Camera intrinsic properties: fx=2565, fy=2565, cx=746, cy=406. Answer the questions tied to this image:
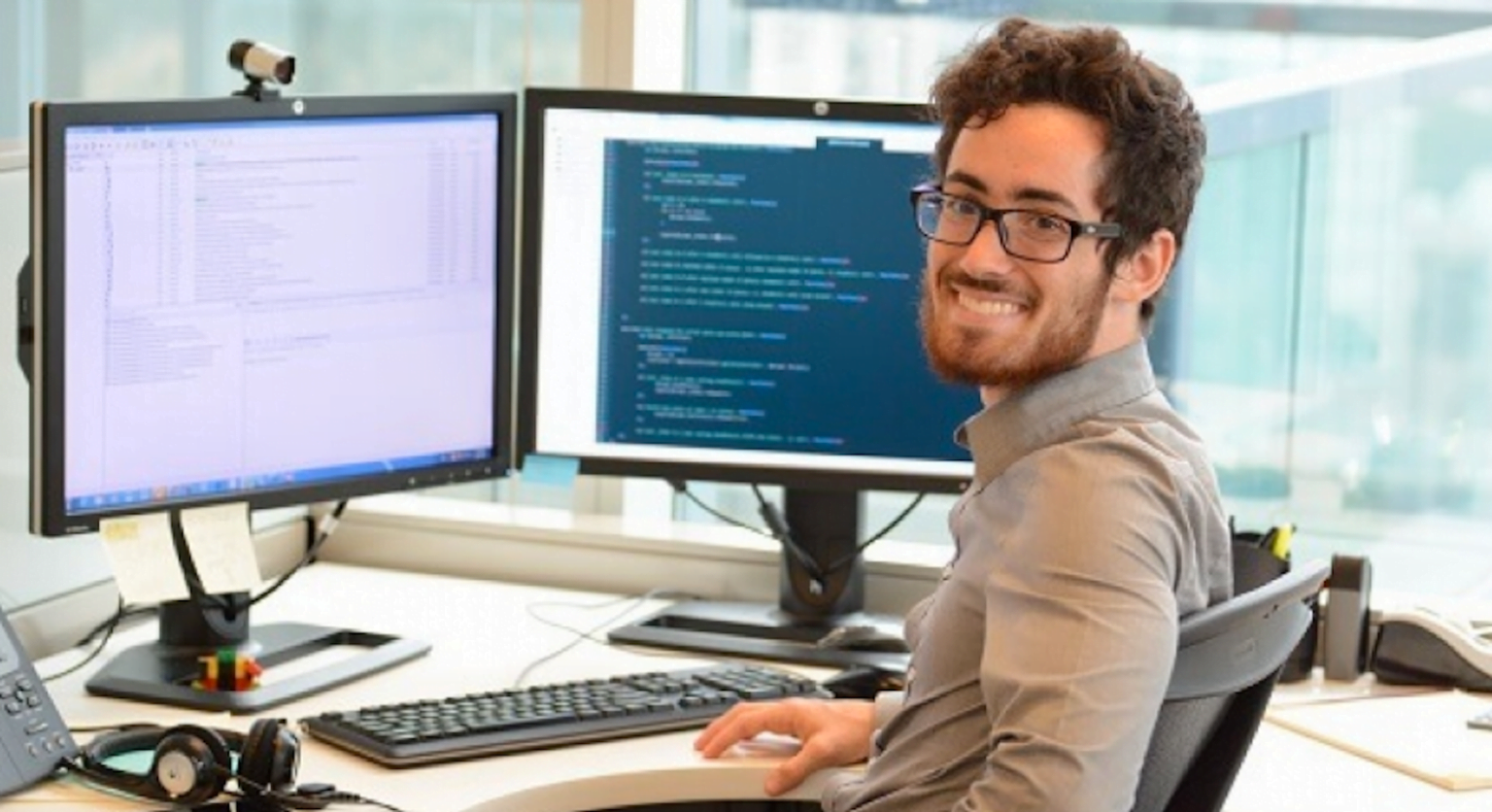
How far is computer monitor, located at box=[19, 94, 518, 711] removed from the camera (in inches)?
92.6

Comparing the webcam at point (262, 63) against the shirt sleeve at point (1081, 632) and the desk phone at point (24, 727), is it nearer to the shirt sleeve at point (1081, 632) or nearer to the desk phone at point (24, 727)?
the desk phone at point (24, 727)

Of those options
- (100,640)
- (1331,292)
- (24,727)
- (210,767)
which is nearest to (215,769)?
(210,767)

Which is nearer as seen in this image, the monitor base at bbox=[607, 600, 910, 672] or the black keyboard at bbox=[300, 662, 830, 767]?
the black keyboard at bbox=[300, 662, 830, 767]

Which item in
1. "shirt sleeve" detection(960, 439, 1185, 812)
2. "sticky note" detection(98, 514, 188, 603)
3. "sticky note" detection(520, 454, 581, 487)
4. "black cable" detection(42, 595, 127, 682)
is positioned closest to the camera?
"shirt sleeve" detection(960, 439, 1185, 812)

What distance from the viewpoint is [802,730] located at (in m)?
2.31

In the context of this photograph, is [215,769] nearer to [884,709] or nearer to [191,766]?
[191,766]

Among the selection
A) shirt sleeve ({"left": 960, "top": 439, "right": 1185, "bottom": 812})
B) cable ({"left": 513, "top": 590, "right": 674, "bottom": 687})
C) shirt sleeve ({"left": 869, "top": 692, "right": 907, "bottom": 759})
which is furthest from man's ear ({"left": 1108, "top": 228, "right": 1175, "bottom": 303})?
cable ({"left": 513, "top": 590, "right": 674, "bottom": 687})

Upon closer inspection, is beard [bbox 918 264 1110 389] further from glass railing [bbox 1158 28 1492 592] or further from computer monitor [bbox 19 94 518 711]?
glass railing [bbox 1158 28 1492 592]

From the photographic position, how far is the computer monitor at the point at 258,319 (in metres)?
2.35

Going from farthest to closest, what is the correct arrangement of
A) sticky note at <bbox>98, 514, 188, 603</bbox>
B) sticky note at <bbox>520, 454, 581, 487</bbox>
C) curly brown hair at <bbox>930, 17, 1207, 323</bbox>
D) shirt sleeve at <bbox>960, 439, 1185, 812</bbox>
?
sticky note at <bbox>520, 454, 581, 487</bbox> < sticky note at <bbox>98, 514, 188, 603</bbox> < curly brown hair at <bbox>930, 17, 1207, 323</bbox> < shirt sleeve at <bbox>960, 439, 1185, 812</bbox>

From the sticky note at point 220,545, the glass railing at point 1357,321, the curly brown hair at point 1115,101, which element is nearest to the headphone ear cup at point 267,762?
the sticky note at point 220,545

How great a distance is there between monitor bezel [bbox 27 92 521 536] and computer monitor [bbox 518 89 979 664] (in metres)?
0.04

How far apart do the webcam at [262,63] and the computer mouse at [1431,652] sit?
1233mm

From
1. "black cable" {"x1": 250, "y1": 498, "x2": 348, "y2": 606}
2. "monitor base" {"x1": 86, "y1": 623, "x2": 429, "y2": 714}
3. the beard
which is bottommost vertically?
"monitor base" {"x1": 86, "y1": 623, "x2": 429, "y2": 714}
